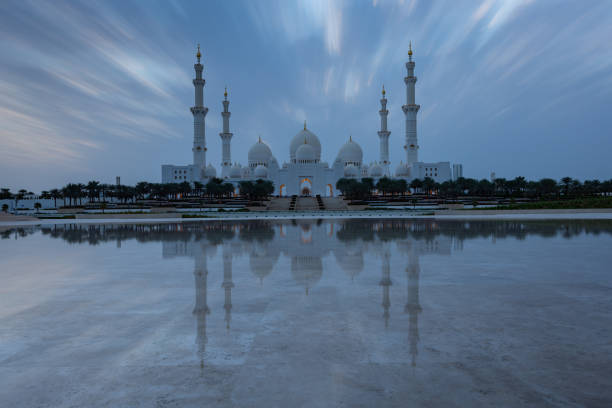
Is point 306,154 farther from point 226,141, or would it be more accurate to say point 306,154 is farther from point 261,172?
point 226,141

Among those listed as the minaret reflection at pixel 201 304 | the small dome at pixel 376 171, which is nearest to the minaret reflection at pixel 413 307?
the minaret reflection at pixel 201 304

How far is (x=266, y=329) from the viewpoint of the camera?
4.79m

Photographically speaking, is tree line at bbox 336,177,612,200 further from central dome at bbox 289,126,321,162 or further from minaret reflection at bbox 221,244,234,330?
minaret reflection at bbox 221,244,234,330

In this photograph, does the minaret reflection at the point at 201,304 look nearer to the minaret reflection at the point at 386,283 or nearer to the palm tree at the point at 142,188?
the minaret reflection at the point at 386,283

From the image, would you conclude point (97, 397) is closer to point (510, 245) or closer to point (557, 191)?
point (510, 245)

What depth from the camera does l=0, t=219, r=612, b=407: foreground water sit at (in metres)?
3.32

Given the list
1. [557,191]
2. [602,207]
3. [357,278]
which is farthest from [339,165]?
[357,278]

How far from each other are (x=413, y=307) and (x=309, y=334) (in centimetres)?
189

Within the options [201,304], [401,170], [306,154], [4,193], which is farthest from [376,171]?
[201,304]

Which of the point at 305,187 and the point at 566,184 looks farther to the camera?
the point at 305,187

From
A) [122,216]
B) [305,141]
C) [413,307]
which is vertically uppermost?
[305,141]

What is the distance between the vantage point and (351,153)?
96188 mm

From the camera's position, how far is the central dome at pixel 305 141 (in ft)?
300

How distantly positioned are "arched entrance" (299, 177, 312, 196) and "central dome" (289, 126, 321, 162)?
8.43 m
